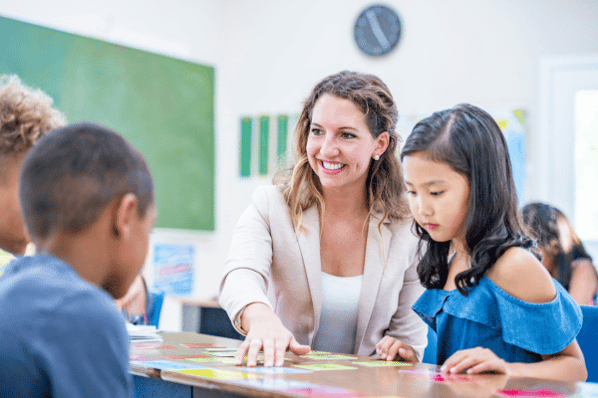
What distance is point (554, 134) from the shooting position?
4.54 metres

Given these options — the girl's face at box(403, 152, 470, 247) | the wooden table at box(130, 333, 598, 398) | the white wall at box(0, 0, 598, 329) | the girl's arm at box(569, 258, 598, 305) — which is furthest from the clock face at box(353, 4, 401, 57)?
the wooden table at box(130, 333, 598, 398)

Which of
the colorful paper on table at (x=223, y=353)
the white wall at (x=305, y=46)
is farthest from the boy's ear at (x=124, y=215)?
the white wall at (x=305, y=46)

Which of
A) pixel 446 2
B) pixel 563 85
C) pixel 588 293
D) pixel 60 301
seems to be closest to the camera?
pixel 60 301

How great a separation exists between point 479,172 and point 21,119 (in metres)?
1.04

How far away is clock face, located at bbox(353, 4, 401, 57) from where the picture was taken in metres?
4.99

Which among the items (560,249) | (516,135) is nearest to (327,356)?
(560,249)

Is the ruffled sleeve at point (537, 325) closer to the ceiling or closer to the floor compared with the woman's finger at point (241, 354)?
closer to the ceiling

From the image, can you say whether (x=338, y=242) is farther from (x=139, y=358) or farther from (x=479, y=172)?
(x=139, y=358)

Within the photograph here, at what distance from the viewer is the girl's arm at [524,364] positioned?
4.05ft

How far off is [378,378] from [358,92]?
964mm

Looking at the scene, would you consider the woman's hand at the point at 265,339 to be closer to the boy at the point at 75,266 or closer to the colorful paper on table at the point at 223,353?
the colorful paper on table at the point at 223,353

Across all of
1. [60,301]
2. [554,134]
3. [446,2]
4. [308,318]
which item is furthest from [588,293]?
[60,301]

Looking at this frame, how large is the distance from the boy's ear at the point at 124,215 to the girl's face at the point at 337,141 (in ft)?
3.41

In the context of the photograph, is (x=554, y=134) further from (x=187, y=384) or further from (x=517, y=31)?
(x=187, y=384)
